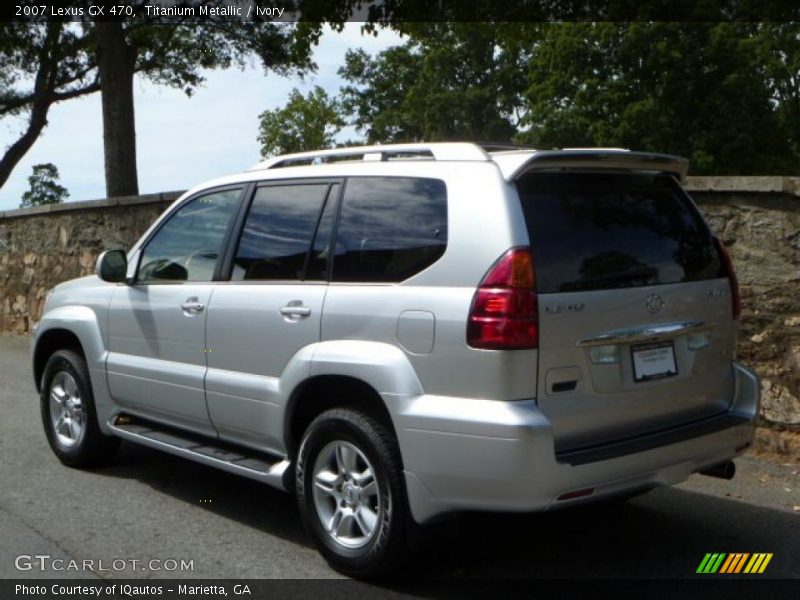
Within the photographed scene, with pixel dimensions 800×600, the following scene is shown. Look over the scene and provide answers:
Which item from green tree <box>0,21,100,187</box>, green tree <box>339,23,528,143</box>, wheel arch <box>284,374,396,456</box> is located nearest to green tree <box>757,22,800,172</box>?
green tree <box>339,23,528,143</box>

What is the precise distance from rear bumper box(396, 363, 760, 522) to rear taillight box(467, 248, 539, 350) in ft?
0.81

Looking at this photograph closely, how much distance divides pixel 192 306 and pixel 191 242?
478 mm

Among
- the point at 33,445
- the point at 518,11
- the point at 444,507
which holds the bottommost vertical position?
the point at 33,445

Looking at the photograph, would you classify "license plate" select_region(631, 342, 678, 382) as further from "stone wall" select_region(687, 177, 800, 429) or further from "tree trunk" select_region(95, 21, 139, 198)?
"tree trunk" select_region(95, 21, 139, 198)

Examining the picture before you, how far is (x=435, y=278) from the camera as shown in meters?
4.20

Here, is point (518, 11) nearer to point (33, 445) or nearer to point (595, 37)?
point (33, 445)

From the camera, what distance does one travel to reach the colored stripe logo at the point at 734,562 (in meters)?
4.61

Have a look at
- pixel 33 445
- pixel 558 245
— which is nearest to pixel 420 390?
pixel 558 245

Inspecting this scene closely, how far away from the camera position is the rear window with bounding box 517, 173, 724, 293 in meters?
4.16

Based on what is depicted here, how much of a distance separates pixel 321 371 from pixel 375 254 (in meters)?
0.59

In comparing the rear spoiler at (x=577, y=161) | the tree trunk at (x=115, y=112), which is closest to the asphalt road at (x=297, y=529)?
the rear spoiler at (x=577, y=161)

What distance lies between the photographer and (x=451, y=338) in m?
4.05

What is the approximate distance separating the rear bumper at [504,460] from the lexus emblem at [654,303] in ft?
1.79

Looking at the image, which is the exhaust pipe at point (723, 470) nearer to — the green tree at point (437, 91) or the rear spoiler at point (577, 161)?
the rear spoiler at point (577, 161)
